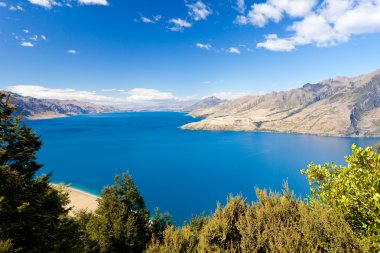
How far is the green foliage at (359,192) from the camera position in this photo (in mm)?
18188

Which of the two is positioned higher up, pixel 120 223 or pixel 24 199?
pixel 24 199

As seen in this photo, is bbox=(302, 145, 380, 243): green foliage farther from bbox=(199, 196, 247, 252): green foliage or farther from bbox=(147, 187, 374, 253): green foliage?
bbox=(199, 196, 247, 252): green foliage

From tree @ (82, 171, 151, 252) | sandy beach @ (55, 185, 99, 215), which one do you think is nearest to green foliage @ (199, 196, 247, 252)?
tree @ (82, 171, 151, 252)

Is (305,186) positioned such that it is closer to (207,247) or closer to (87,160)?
(207,247)

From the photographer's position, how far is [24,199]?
22688mm

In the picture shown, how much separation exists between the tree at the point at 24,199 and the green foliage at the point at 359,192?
27.5 metres

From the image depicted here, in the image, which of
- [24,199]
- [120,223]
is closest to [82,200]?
[120,223]

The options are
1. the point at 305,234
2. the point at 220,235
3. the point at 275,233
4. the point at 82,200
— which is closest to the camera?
the point at 305,234

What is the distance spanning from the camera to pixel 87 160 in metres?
195

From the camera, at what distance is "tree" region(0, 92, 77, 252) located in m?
21.1

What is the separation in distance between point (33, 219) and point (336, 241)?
27.3m

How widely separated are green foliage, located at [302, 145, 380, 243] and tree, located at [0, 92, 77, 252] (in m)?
27.5

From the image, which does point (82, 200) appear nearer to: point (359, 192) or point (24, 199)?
point (24, 199)

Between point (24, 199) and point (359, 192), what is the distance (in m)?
30.3
